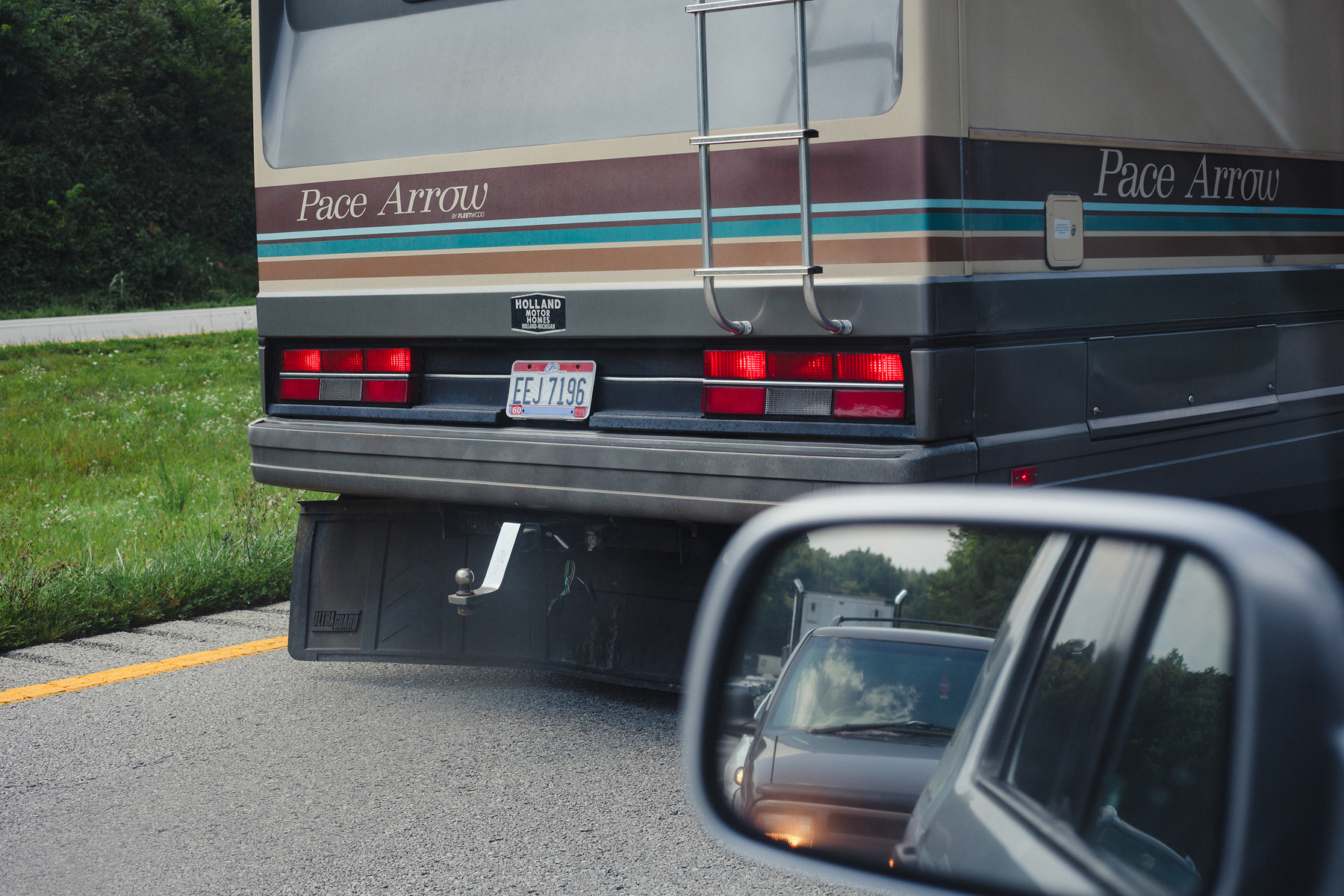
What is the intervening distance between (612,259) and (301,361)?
1.37m

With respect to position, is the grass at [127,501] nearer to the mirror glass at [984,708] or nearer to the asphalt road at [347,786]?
the asphalt road at [347,786]

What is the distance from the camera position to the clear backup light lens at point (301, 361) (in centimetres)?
464

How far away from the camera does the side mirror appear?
972 mm

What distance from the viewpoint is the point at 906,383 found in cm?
346

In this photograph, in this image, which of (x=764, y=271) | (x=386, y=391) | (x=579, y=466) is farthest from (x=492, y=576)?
(x=764, y=271)

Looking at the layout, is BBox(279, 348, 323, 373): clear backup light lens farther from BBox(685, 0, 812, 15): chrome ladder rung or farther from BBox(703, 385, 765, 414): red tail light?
BBox(685, 0, 812, 15): chrome ladder rung

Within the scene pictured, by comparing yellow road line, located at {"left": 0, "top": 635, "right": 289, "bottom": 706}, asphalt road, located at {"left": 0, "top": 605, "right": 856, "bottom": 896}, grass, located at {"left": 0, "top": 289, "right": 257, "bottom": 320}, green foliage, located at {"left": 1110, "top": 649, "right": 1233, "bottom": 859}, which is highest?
grass, located at {"left": 0, "top": 289, "right": 257, "bottom": 320}

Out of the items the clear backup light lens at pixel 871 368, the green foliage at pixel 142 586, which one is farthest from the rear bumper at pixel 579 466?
the green foliage at pixel 142 586

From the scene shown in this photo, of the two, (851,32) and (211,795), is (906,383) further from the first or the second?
(211,795)

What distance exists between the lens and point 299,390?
4672mm

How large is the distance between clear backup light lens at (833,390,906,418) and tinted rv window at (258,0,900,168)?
73cm

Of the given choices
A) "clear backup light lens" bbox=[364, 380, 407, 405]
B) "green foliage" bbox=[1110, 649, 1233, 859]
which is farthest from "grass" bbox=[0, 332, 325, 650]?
"green foliage" bbox=[1110, 649, 1233, 859]

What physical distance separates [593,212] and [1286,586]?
10.5 ft

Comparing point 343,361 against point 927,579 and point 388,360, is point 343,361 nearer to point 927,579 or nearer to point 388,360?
point 388,360
